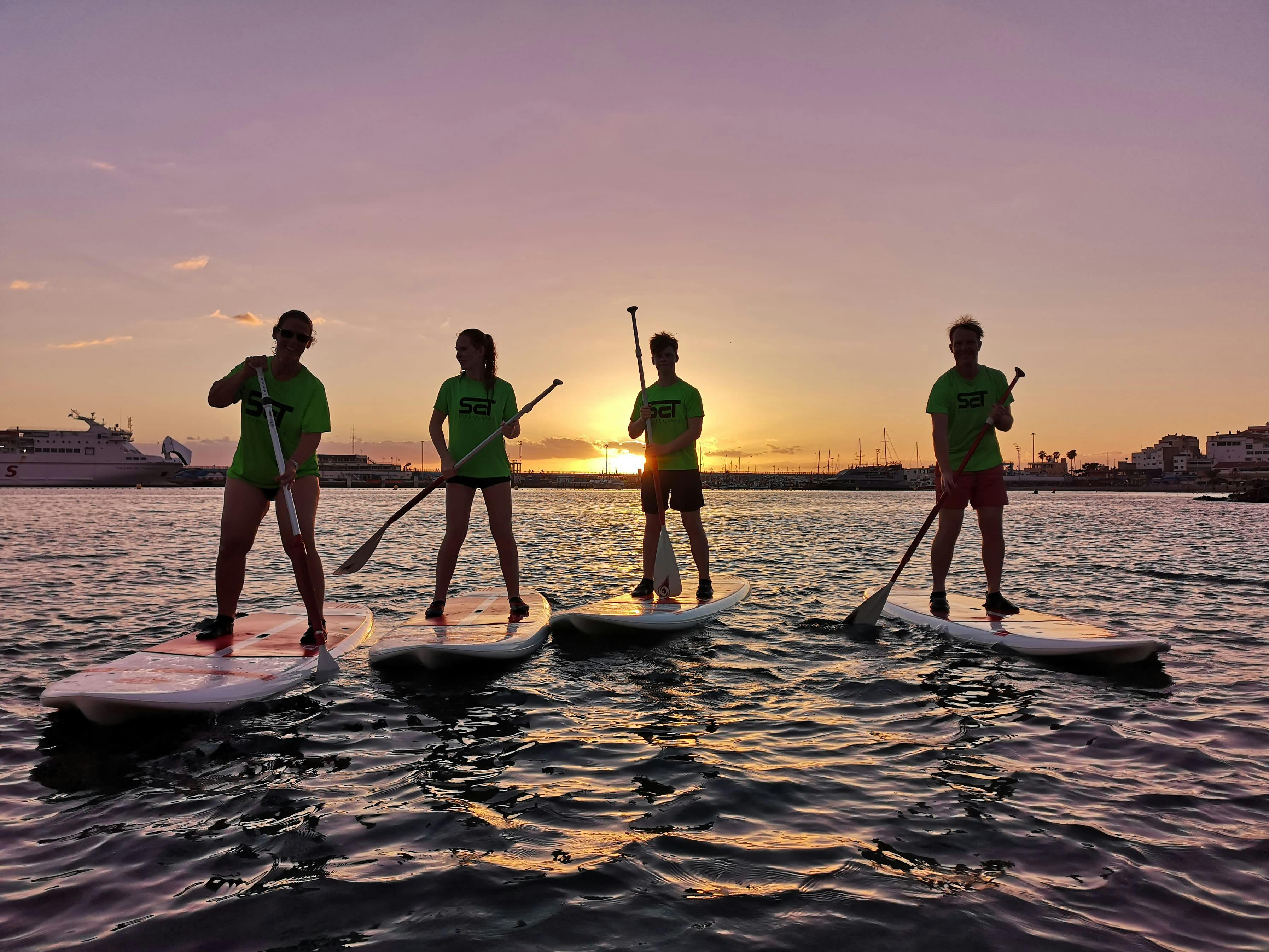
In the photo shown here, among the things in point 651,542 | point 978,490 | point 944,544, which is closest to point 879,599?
point 944,544

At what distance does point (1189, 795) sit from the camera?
12.1ft

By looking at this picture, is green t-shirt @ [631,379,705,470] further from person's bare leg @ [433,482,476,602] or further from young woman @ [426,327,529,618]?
person's bare leg @ [433,482,476,602]

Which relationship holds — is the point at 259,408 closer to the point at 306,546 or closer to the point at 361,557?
the point at 306,546

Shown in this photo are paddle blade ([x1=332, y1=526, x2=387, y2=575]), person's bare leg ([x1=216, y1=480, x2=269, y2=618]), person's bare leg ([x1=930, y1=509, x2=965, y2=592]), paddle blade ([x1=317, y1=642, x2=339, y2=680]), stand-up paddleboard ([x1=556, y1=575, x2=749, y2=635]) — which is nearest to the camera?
paddle blade ([x1=317, y1=642, x2=339, y2=680])

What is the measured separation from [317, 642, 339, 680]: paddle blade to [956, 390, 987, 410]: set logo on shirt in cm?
659

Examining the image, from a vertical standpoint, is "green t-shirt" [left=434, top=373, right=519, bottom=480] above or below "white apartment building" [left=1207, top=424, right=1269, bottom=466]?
below

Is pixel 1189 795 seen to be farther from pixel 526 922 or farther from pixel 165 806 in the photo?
pixel 165 806

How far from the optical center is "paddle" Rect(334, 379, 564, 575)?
277 inches

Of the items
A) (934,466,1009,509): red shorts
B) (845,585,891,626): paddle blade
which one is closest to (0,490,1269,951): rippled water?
(845,585,891,626): paddle blade

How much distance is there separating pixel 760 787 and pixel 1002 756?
162cm

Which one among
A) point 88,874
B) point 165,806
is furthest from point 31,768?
point 88,874

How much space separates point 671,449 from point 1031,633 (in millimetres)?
4095

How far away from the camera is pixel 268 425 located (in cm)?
598

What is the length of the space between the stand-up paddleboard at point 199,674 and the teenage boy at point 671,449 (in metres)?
3.43
